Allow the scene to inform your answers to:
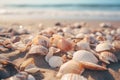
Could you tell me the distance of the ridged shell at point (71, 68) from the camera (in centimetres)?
309

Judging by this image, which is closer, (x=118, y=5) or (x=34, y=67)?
(x=34, y=67)

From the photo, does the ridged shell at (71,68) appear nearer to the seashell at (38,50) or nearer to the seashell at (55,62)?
the seashell at (55,62)

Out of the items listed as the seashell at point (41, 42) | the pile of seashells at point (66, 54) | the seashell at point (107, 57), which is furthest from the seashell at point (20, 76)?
the seashell at point (107, 57)

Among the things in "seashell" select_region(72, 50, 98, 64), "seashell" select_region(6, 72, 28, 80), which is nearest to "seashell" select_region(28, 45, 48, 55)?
"seashell" select_region(72, 50, 98, 64)

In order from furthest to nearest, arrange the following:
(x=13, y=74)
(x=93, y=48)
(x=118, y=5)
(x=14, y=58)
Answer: (x=118, y=5), (x=93, y=48), (x=14, y=58), (x=13, y=74)

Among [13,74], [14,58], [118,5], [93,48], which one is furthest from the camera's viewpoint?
[118,5]

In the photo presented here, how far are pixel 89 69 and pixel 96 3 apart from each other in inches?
429

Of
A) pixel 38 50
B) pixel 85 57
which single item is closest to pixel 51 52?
pixel 38 50

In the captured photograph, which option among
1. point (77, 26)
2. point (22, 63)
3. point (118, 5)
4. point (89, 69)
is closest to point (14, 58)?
point (22, 63)

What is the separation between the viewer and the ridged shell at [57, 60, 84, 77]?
309 centimetres

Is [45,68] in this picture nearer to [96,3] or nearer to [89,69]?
[89,69]

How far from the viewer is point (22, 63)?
3355 millimetres

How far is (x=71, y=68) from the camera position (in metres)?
3.10

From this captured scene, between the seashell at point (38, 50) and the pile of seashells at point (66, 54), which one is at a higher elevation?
the seashell at point (38, 50)
